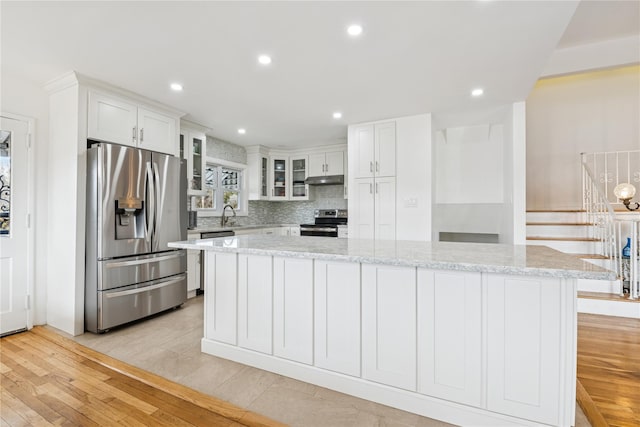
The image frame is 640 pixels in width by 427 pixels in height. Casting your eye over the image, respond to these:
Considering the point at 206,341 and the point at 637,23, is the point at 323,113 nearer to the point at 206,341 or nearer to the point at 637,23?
the point at 206,341

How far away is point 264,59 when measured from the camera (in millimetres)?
2502

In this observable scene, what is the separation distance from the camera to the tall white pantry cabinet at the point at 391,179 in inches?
156

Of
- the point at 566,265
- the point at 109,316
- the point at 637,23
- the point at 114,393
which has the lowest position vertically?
the point at 114,393

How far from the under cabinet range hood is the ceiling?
176cm

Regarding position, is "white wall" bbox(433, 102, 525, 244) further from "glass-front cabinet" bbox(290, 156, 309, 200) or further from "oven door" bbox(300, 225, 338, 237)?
"glass-front cabinet" bbox(290, 156, 309, 200)

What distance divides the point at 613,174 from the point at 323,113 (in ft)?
15.8

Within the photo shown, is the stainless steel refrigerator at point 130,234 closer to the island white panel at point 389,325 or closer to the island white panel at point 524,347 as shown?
the island white panel at point 389,325

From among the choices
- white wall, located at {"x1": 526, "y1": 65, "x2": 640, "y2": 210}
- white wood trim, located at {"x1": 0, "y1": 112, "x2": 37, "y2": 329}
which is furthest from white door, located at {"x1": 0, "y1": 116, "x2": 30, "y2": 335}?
white wall, located at {"x1": 526, "y1": 65, "x2": 640, "y2": 210}

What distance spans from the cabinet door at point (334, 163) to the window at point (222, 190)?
1.60 metres

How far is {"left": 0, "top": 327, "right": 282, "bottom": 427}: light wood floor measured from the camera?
65.4 inches

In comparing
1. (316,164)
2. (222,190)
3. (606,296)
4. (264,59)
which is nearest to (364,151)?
(316,164)

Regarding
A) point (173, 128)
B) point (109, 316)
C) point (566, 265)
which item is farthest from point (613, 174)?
point (109, 316)

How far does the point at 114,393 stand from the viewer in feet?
6.26

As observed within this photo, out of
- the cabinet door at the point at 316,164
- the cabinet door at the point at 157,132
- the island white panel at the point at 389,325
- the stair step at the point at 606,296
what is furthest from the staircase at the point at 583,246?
the cabinet door at the point at 157,132
